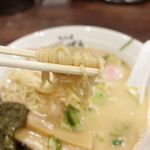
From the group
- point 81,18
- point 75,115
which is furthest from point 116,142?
point 81,18

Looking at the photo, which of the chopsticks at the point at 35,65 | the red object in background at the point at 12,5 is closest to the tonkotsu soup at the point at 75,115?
the chopsticks at the point at 35,65

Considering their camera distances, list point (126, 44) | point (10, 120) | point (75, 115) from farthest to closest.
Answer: point (126, 44)
point (75, 115)
point (10, 120)

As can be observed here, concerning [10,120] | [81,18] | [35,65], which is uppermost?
[35,65]

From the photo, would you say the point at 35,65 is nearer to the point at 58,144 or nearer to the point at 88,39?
the point at 58,144

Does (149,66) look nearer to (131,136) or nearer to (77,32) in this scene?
(131,136)

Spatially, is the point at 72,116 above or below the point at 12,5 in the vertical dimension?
below

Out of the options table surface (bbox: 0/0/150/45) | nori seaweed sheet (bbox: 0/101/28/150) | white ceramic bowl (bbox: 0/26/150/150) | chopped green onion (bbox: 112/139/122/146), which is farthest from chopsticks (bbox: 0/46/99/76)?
table surface (bbox: 0/0/150/45)

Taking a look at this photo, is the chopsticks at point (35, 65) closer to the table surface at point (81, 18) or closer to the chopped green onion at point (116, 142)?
the chopped green onion at point (116, 142)
